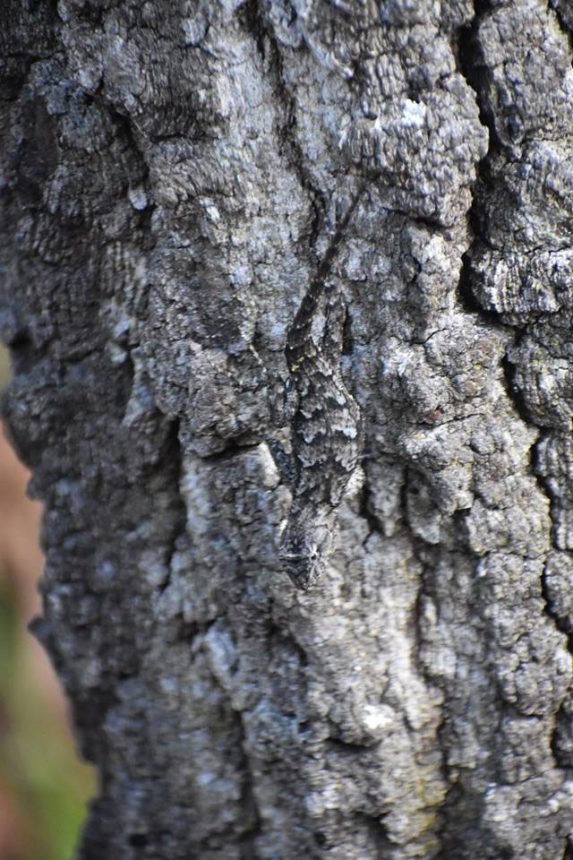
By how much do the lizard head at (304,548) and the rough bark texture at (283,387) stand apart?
64 mm

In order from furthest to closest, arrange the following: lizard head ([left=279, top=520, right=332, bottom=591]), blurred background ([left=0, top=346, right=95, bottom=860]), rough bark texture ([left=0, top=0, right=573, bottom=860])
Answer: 1. blurred background ([left=0, top=346, right=95, bottom=860])
2. lizard head ([left=279, top=520, right=332, bottom=591])
3. rough bark texture ([left=0, top=0, right=573, bottom=860])

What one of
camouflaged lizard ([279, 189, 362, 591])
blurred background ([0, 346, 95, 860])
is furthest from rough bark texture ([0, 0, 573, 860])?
blurred background ([0, 346, 95, 860])

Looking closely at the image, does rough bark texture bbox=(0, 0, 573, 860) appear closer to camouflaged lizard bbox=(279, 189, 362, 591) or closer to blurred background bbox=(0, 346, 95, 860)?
camouflaged lizard bbox=(279, 189, 362, 591)

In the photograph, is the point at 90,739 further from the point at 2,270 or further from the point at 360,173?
the point at 360,173

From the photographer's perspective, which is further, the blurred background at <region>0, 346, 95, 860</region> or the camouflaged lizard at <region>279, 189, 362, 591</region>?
the blurred background at <region>0, 346, 95, 860</region>

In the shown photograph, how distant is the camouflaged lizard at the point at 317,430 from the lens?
3.83ft

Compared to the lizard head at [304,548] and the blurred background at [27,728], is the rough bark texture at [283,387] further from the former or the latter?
the blurred background at [27,728]

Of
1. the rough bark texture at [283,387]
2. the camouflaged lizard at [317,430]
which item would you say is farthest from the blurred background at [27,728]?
the camouflaged lizard at [317,430]

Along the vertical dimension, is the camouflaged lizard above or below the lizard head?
above

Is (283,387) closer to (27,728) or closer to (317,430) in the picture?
(317,430)

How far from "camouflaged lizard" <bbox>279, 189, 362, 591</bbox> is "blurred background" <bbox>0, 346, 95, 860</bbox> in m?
1.76

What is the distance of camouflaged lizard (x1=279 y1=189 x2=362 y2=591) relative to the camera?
3.83 feet

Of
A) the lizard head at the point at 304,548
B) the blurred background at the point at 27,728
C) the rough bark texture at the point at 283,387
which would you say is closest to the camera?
the rough bark texture at the point at 283,387

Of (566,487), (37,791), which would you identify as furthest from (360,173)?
(37,791)
